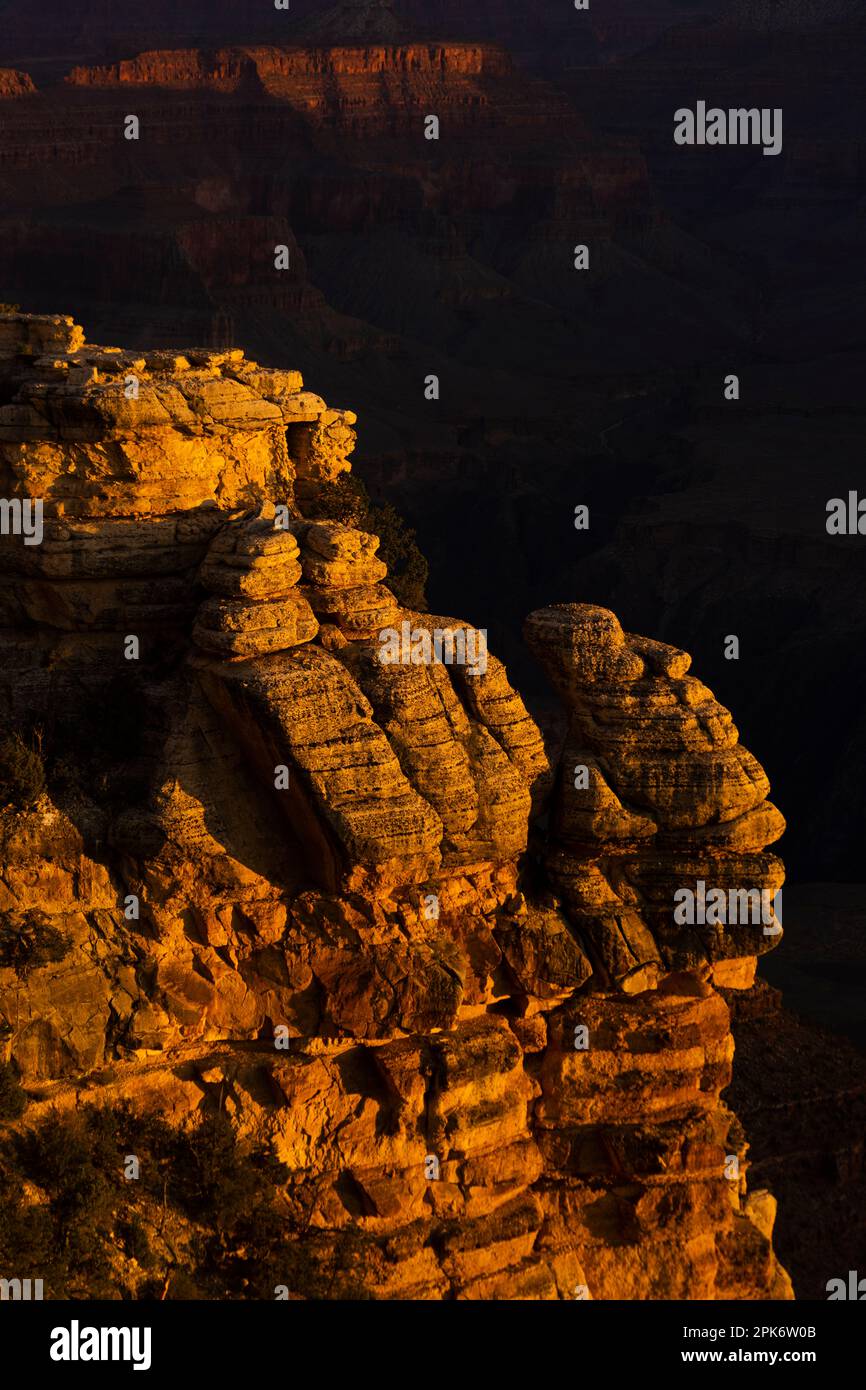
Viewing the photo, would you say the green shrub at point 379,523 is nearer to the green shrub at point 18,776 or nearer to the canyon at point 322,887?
the canyon at point 322,887

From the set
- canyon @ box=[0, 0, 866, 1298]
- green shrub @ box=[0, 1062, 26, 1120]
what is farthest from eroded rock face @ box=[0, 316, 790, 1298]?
green shrub @ box=[0, 1062, 26, 1120]

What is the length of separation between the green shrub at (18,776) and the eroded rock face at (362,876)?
204mm

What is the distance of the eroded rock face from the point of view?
31.3 m

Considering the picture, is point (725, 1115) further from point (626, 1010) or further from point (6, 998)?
point (6, 998)

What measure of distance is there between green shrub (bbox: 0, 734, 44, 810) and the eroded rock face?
0.20 metres

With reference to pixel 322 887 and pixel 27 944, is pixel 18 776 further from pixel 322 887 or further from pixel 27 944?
pixel 322 887

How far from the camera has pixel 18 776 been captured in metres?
31.4

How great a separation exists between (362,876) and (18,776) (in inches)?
188

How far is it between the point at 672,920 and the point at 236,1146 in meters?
7.01

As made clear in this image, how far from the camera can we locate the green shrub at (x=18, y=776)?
1237 inches

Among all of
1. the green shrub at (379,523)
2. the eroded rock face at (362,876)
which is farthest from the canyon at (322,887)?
the green shrub at (379,523)

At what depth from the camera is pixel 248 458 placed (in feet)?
119

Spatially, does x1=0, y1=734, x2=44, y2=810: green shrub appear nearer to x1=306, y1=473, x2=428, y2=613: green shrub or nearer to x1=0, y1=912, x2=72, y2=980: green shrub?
x1=0, y1=912, x2=72, y2=980: green shrub

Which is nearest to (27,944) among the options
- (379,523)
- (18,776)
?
(18,776)
